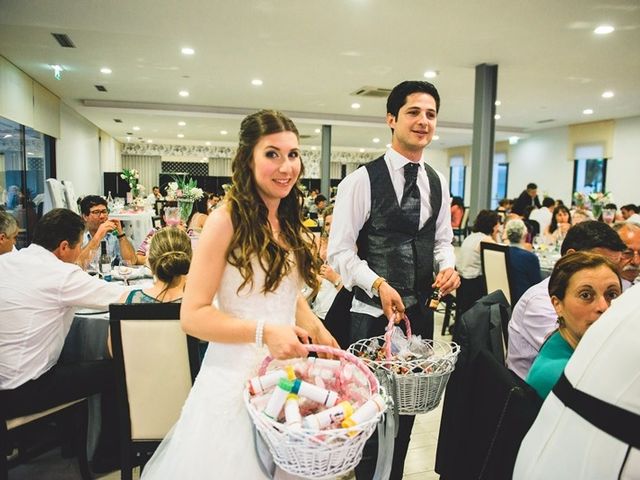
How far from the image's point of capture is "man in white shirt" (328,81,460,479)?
182cm

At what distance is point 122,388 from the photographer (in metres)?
1.94

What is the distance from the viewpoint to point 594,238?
229cm

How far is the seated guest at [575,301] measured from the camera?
1.44m

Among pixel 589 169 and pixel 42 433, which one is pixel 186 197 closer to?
pixel 42 433

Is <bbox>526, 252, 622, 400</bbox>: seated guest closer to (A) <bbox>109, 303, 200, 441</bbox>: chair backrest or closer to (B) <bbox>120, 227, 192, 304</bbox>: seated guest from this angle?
(A) <bbox>109, 303, 200, 441</bbox>: chair backrest

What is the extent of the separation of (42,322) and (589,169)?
13688mm

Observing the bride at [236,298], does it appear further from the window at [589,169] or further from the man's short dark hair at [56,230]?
the window at [589,169]

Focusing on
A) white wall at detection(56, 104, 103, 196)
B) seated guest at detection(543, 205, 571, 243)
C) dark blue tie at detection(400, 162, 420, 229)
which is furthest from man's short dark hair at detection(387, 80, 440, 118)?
white wall at detection(56, 104, 103, 196)

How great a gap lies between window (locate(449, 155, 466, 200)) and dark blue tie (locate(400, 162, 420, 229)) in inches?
663

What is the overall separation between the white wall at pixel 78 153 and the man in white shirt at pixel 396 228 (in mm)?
9749

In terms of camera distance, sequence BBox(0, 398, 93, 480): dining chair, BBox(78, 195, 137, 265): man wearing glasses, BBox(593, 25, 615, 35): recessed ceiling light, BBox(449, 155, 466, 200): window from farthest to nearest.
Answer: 1. BBox(449, 155, 466, 200): window
2. BBox(593, 25, 615, 35): recessed ceiling light
3. BBox(78, 195, 137, 265): man wearing glasses
4. BBox(0, 398, 93, 480): dining chair

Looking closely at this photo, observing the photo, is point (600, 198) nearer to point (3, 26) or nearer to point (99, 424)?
point (99, 424)

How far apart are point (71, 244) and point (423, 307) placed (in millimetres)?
1753

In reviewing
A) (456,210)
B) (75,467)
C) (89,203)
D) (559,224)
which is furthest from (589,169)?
(75,467)
